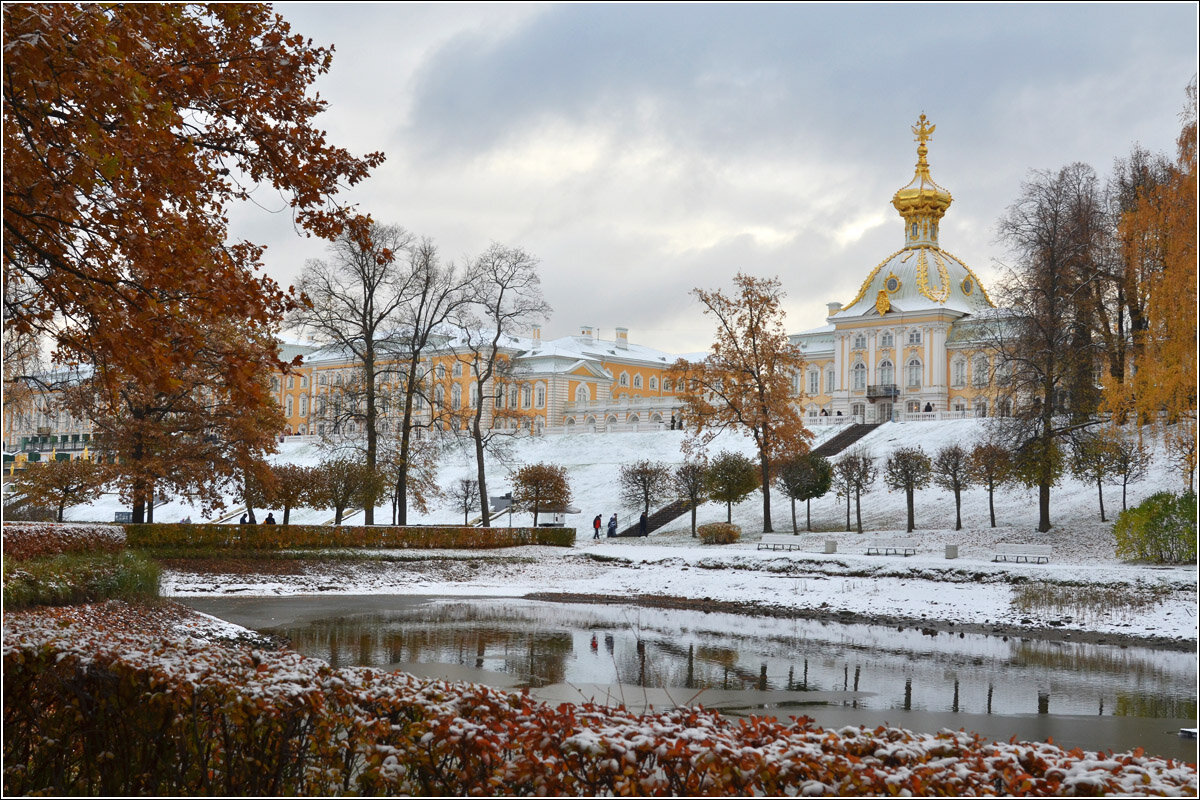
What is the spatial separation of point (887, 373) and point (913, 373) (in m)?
1.62

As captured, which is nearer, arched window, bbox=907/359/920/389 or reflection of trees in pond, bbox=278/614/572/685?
reflection of trees in pond, bbox=278/614/572/685

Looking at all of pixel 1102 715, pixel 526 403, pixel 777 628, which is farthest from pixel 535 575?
pixel 526 403

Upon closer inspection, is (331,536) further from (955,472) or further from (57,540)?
(955,472)

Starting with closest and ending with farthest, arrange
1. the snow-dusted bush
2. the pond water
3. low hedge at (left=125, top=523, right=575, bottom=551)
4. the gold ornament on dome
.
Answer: the pond water < the snow-dusted bush < low hedge at (left=125, top=523, right=575, bottom=551) < the gold ornament on dome

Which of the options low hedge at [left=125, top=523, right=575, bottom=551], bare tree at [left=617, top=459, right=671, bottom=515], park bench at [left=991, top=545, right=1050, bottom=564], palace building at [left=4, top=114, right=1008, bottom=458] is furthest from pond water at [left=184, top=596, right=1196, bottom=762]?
palace building at [left=4, top=114, right=1008, bottom=458]

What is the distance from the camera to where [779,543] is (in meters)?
28.2

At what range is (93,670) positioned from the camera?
17.9ft

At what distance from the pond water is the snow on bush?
6.20 feet

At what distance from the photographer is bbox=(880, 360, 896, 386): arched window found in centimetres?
6066

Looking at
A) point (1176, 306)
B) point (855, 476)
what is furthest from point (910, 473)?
point (1176, 306)

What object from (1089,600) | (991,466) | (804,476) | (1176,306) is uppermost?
(1176,306)

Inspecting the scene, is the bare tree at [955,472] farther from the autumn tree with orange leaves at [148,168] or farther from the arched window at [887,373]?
the arched window at [887,373]

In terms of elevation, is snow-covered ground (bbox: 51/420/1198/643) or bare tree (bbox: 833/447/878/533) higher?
bare tree (bbox: 833/447/878/533)

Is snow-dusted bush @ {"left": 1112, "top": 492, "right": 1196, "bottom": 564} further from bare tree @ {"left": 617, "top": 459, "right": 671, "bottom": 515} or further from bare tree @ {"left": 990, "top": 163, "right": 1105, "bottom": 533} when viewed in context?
bare tree @ {"left": 617, "top": 459, "right": 671, "bottom": 515}
